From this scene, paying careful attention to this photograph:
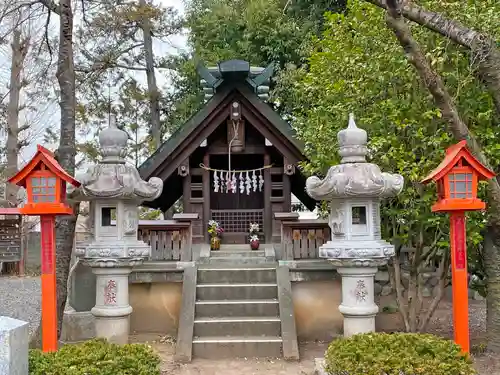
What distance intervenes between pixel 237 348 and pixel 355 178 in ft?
11.3

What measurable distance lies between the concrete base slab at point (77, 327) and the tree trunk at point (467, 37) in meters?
7.61

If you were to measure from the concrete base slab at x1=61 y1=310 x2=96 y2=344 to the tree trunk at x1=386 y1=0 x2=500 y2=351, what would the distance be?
23.3ft

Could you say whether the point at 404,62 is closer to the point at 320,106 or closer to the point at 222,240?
the point at 320,106

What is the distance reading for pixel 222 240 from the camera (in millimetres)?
13609

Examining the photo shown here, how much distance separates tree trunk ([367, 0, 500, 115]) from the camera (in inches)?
289

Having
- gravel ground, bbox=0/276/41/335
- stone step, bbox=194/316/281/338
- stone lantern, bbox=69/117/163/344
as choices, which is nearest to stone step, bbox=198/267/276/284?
stone step, bbox=194/316/281/338

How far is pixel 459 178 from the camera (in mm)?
7000

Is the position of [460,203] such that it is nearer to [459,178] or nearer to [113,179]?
[459,178]

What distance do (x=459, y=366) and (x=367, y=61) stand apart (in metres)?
5.47

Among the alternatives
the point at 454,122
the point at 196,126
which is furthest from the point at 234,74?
the point at 454,122

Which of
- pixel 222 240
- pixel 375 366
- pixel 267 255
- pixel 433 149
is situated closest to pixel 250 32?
pixel 222 240

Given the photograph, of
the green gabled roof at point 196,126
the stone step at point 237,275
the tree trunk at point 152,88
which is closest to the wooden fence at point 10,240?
the green gabled roof at point 196,126

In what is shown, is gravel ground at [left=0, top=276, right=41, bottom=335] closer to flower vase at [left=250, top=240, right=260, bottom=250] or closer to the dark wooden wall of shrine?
the dark wooden wall of shrine

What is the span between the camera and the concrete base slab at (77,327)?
969cm
